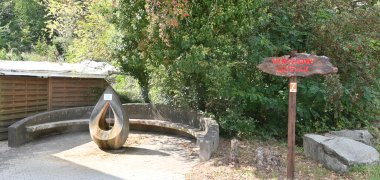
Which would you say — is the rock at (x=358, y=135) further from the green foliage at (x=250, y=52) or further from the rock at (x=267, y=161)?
the rock at (x=267, y=161)

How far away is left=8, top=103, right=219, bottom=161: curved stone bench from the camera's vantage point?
34.0ft

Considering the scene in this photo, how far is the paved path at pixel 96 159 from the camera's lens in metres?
7.75

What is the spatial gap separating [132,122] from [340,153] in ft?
22.6

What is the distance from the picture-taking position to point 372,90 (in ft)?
33.9

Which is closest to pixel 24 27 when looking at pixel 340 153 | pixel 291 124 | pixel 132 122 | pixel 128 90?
pixel 128 90

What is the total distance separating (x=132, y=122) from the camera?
1231cm

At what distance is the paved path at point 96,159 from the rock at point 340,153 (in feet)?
8.88

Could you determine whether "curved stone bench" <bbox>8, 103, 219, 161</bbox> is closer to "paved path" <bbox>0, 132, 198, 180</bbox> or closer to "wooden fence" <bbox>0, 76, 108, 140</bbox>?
"paved path" <bbox>0, 132, 198, 180</bbox>

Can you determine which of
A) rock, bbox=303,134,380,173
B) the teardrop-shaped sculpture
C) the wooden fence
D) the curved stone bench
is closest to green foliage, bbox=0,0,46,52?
the wooden fence

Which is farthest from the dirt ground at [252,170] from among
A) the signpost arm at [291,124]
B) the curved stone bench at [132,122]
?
the curved stone bench at [132,122]

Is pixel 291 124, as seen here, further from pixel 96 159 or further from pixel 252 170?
pixel 96 159

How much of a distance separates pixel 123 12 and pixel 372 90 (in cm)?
702

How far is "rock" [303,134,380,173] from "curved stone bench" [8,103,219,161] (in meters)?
2.26

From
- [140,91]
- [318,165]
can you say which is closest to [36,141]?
[140,91]
